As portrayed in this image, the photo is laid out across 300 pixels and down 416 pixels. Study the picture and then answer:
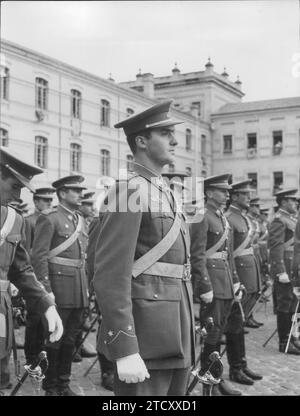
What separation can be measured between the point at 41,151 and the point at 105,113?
2.42 metres

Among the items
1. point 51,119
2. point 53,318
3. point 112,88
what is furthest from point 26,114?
point 53,318

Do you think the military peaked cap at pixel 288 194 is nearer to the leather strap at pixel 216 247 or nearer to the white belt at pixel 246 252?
the white belt at pixel 246 252

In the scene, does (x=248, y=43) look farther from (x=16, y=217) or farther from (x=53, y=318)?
(x=53, y=318)

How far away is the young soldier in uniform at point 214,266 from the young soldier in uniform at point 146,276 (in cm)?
207

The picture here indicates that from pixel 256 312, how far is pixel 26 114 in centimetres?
1045

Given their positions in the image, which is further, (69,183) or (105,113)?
(105,113)

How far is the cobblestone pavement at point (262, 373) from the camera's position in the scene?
16.9 feet

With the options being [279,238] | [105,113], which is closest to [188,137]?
[105,113]

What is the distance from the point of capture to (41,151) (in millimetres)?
18656

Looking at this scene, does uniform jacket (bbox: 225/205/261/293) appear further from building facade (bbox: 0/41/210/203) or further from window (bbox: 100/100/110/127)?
window (bbox: 100/100/110/127)

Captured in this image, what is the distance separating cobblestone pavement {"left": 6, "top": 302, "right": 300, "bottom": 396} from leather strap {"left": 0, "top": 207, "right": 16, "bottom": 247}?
6.88 ft

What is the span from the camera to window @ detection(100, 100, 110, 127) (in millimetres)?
17973

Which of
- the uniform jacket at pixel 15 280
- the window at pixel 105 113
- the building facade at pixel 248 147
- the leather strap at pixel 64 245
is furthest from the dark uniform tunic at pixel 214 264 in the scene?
the window at pixel 105 113

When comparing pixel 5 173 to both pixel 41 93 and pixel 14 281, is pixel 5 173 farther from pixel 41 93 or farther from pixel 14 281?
pixel 41 93
